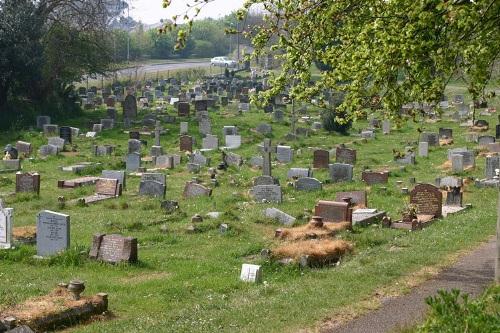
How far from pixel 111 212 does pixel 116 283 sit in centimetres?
766

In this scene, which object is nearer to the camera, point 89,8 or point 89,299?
point 89,299

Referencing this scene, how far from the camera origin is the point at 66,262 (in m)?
14.2

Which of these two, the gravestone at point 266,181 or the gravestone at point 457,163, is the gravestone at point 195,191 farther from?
the gravestone at point 457,163

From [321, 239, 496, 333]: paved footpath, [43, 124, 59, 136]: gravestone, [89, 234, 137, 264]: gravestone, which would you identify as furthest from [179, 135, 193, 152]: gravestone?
[321, 239, 496, 333]: paved footpath

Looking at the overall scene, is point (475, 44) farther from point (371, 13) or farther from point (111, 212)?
point (111, 212)

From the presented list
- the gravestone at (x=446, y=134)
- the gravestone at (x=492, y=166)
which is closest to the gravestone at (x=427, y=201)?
the gravestone at (x=492, y=166)

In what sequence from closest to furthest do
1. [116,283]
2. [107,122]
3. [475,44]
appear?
[475,44]
[116,283]
[107,122]

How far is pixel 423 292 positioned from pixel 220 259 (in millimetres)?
4538

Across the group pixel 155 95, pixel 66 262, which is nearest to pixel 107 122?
pixel 155 95

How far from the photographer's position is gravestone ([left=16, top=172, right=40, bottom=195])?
23109mm

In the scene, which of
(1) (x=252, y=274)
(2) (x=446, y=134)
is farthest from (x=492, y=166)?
(1) (x=252, y=274)

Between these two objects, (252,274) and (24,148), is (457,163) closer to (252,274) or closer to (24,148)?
(252,274)

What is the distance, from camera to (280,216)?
18.7m

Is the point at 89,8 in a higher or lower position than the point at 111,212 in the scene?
higher
